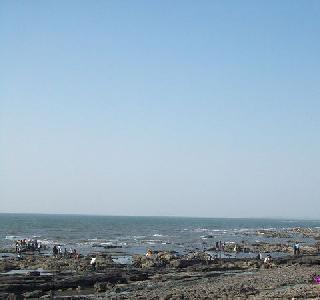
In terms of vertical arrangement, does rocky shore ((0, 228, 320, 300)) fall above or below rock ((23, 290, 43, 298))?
above

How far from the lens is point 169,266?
4422 cm

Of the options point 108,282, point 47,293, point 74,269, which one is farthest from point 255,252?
point 47,293

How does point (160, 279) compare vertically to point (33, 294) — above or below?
above

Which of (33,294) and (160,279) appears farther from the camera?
(160,279)

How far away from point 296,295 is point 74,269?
20761 mm

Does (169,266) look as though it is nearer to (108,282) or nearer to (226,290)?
(108,282)

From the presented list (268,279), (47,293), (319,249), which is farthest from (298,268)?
(319,249)

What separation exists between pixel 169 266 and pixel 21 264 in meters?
12.6

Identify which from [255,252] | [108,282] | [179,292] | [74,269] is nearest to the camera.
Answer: [179,292]

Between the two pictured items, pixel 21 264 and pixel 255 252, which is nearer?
pixel 21 264

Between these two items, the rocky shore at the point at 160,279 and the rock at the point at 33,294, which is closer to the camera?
the rocky shore at the point at 160,279

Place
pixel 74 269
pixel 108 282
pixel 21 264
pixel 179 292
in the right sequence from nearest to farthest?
pixel 179 292 → pixel 108 282 → pixel 74 269 → pixel 21 264

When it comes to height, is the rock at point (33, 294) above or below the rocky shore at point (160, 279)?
below

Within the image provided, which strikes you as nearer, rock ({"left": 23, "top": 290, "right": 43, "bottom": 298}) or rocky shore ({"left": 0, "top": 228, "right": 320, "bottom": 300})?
rocky shore ({"left": 0, "top": 228, "right": 320, "bottom": 300})
